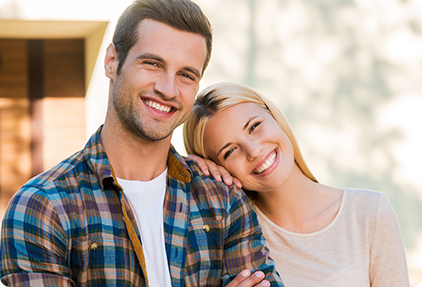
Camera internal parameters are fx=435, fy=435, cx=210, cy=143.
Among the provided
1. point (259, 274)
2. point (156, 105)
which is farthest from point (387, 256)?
point (156, 105)

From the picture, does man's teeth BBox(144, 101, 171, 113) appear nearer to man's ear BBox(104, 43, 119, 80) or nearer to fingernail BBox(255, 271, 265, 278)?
man's ear BBox(104, 43, 119, 80)

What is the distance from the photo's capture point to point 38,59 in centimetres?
423

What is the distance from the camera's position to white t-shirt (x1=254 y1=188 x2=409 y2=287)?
198cm

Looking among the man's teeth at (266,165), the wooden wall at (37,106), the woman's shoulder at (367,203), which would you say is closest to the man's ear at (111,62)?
the man's teeth at (266,165)

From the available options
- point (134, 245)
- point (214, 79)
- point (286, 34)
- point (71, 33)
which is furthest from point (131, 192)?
point (71, 33)

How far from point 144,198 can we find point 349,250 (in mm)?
989

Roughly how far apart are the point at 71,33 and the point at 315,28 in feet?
7.25

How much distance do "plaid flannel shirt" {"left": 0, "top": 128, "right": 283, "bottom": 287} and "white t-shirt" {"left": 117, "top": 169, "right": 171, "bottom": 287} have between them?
29mm

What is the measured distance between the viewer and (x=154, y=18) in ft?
5.96

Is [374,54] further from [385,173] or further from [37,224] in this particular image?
[37,224]

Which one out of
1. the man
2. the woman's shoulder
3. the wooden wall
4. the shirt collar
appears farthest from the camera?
the wooden wall

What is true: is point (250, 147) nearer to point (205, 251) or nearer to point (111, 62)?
point (205, 251)

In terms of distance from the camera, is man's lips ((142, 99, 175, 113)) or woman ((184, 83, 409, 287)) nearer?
man's lips ((142, 99, 175, 113))

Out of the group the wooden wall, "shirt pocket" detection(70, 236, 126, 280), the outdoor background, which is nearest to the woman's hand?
"shirt pocket" detection(70, 236, 126, 280)
